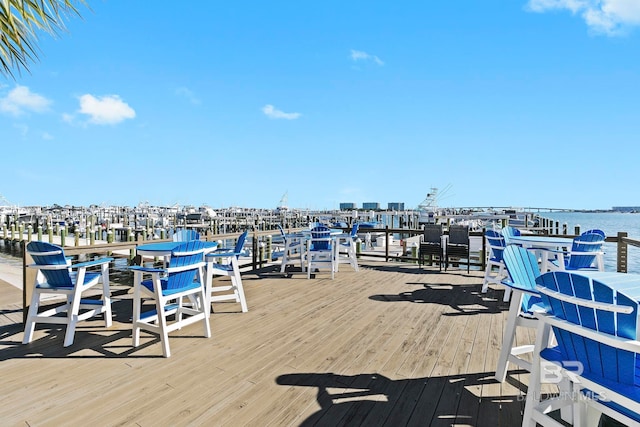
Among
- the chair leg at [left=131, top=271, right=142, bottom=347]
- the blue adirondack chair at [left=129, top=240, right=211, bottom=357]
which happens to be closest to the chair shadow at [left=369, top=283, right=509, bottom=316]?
the blue adirondack chair at [left=129, top=240, right=211, bottom=357]

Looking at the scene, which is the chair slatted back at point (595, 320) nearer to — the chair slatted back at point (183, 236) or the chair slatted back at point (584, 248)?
the chair slatted back at point (584, 248)

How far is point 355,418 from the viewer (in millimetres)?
1958

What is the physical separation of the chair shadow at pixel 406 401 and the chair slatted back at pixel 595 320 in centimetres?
76

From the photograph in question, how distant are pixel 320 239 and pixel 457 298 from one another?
2.63 meters

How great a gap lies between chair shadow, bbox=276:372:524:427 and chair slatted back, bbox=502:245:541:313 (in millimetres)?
626

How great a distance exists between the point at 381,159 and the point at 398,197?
19.8 m

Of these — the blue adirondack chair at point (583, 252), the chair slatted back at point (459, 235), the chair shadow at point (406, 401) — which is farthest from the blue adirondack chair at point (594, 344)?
the chair slatted back at point (459, 235)

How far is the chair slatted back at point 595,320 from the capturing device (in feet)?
4.09

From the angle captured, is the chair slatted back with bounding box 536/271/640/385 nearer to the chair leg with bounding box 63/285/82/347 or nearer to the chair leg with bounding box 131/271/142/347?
the chair leg with bounding box 131/271/142/347

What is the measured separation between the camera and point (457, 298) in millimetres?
4883

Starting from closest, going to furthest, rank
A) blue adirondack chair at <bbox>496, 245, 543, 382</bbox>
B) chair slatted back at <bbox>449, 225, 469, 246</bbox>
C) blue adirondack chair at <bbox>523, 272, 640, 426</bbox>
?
blue adirondack chair at <bbox>523, 272, 640, 426</bbox> < blue adirondack chair at <bbox>496, 245, 543, 382</bbox> < chair slatted back at <bbox>449, 225, 469, 246</bbox>

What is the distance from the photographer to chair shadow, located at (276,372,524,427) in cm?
194

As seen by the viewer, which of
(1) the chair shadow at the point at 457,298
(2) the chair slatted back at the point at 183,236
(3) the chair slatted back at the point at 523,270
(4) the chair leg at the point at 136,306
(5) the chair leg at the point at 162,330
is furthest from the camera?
(2) the chair slatted back at the point at 183,236

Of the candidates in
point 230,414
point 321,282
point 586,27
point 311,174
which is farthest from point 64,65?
point 311,174
